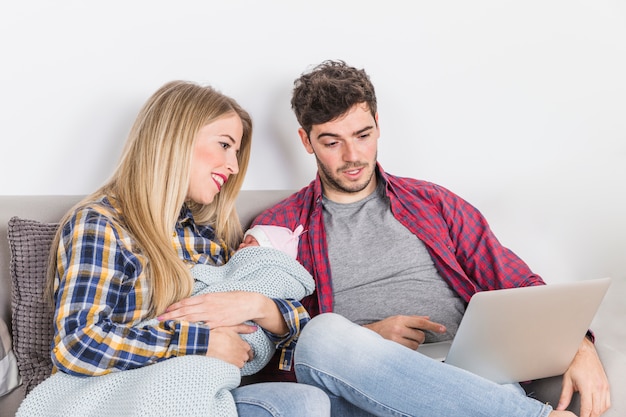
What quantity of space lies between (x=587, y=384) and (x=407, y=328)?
0.43m

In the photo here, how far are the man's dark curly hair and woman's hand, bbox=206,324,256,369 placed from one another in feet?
2.33

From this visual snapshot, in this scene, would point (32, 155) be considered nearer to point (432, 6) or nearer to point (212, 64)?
point (212, 64)

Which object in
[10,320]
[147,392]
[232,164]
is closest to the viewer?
[147,392]

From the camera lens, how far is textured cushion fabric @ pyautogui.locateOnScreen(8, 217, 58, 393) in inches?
57.7

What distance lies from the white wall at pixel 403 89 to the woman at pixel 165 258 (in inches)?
13.1

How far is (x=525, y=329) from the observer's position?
135 cm

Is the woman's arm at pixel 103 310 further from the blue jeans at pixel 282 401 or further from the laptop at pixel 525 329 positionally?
the laptop at pixel 525 329

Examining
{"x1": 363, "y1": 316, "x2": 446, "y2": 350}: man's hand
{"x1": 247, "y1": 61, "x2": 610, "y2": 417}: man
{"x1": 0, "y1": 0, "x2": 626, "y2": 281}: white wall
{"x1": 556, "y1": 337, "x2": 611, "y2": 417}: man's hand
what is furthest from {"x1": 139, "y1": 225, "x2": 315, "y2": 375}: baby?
{"x1": 556, "y1": 337, "x2": 611, "y2": 417}: man's hand

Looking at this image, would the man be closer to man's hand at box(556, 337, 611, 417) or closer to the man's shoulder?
the man's shoulder

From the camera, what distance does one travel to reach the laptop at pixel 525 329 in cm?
131

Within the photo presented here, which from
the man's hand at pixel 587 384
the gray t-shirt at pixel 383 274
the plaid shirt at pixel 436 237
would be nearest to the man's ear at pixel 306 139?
the plaid shirt at pixel 436 237

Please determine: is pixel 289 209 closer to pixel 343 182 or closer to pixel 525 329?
pixel 343 182

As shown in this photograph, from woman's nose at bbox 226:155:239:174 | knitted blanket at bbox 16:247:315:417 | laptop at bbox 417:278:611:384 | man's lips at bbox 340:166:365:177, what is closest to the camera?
knitted blanket at bbox 16:247:315:417

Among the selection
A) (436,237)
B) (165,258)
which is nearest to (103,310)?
(165,258)
